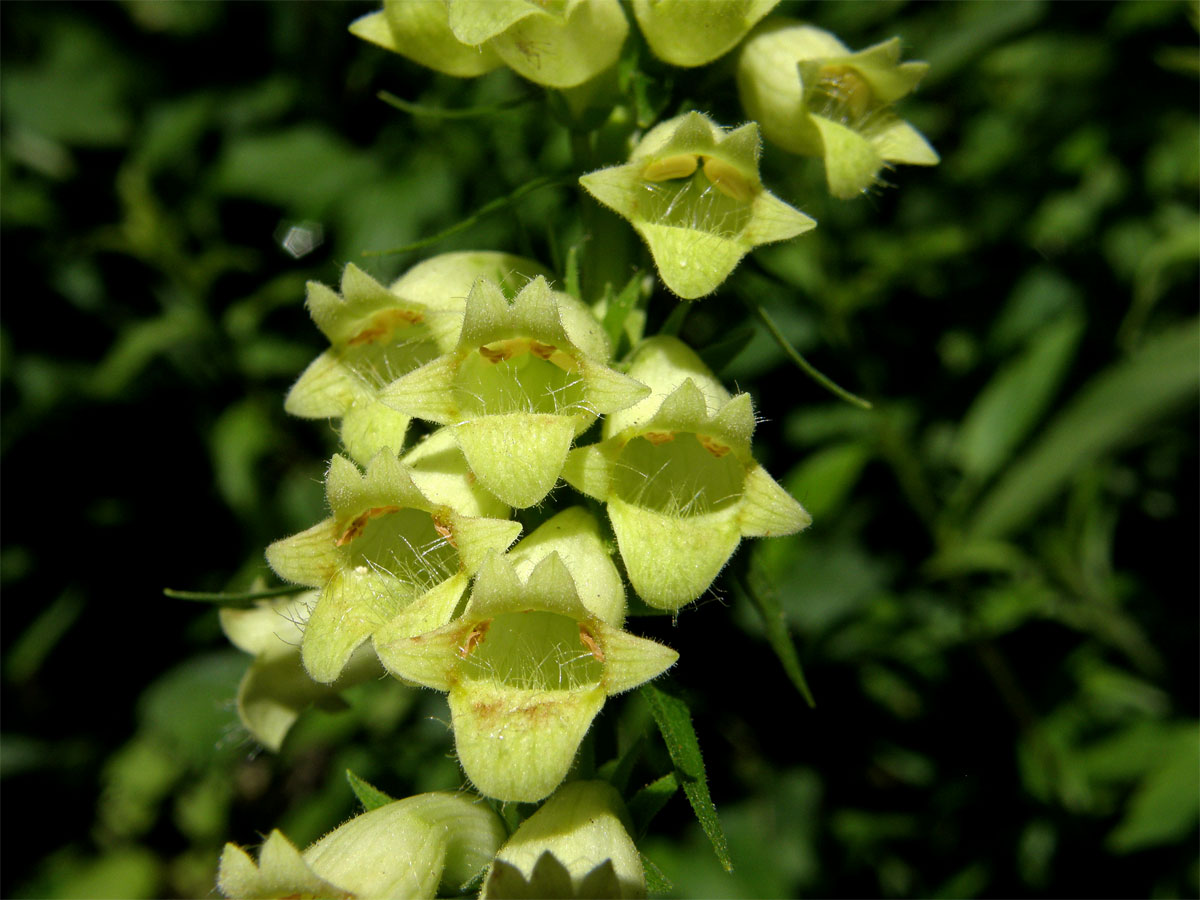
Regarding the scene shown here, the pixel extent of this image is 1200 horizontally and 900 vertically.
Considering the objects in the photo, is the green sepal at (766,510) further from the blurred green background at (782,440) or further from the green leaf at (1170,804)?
the green leaf at (1170,804)

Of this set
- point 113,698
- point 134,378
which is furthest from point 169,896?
point 134,378

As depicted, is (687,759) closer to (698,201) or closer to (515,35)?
(698,201)

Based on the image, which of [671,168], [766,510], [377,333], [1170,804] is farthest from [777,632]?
[1170,804]

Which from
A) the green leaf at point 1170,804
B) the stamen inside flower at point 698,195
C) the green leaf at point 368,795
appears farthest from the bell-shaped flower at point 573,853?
the green leaf at point 1170,804

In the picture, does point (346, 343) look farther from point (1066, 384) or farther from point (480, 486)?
point (1066, 384)

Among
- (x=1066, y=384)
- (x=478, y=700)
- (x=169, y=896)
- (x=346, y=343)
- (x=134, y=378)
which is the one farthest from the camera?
(x=169, y=896)

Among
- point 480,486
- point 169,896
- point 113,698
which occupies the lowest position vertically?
point 169,896

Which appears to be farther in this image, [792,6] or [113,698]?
[113,698]

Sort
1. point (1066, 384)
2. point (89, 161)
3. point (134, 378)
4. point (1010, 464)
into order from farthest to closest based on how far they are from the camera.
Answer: point (89, 161) < point (134, 378) < point (1066, 384) < point (1010, 464)

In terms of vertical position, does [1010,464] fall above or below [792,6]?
below
